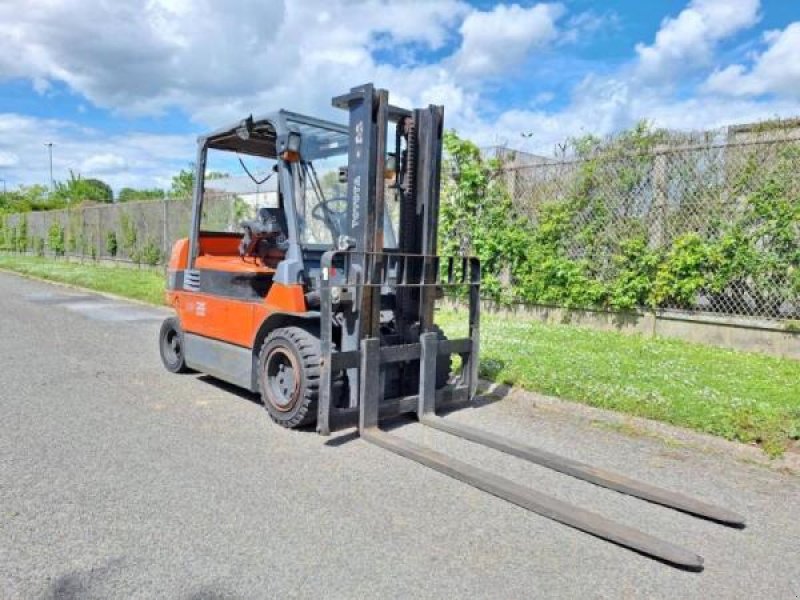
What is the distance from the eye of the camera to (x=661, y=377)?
6426 mm

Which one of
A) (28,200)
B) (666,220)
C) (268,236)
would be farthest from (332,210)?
(28,200)

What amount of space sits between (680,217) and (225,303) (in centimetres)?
629

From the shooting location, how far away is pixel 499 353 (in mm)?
7637

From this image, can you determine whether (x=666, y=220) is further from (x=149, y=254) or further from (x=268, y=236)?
(x=149, y=254)

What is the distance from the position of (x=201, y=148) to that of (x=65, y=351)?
147 inches

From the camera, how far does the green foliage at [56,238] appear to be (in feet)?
96.9

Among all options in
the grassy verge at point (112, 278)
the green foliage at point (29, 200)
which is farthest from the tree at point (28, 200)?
the grassy verge at point (112, 278)

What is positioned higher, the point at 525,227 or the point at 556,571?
the point at 525,227

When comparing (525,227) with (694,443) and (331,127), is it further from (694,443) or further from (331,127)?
(694,443)

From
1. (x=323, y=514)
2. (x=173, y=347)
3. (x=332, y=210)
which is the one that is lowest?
(x=323, y=514)

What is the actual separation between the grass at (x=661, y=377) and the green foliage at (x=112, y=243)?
1938 centimetres

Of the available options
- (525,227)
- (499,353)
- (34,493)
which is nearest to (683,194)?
(525,227)

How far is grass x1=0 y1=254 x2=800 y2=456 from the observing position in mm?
5156

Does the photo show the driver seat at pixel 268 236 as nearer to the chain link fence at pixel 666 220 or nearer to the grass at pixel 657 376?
the chain link fence at pixel 666 220
